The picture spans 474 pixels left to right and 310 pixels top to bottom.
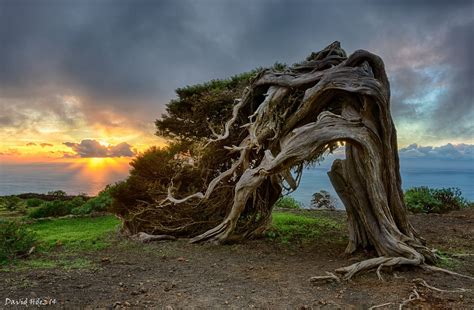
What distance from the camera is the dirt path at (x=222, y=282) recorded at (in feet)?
16.2

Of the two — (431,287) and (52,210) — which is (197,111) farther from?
(52,210)

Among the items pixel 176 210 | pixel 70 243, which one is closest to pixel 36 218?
pixel 70 243

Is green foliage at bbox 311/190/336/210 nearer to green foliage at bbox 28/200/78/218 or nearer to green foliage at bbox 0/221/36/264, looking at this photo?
green foliage at bbox 28/200/78/218

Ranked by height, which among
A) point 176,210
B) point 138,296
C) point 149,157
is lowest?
point 138,296

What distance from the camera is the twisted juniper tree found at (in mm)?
7137

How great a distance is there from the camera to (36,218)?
13.2 m

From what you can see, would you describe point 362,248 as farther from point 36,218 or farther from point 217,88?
point 36,218

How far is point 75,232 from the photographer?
10.3m

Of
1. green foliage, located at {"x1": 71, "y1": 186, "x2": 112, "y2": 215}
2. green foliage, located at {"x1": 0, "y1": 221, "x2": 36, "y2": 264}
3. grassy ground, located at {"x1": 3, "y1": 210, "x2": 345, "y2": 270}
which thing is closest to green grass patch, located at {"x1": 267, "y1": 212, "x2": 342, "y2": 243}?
grassy ground, located at {"x1": 3, "y1": 210, "x2": 345, "y2": 270}

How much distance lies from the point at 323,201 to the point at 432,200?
13.9ft

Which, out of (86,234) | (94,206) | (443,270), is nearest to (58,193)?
(94,206)

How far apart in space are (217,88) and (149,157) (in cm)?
245

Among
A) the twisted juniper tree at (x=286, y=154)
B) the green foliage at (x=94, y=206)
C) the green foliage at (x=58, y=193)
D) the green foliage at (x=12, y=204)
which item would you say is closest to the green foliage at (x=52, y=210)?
the green foliage at (x=94, y=206)

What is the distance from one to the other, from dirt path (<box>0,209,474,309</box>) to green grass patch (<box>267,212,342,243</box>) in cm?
128
